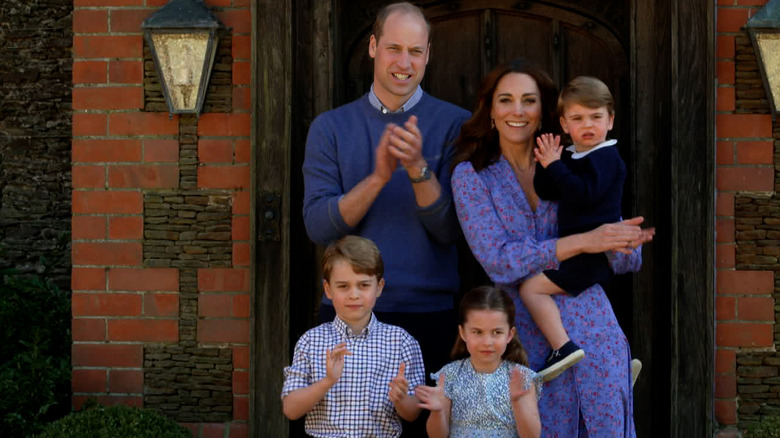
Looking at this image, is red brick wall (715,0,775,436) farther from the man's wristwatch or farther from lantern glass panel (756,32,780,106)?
the man's wristwatch

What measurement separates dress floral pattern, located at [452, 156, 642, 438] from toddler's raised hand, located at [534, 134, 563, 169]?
0.50 feet

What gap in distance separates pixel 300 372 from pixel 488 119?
108 centimetres

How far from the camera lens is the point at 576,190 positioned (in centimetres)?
315

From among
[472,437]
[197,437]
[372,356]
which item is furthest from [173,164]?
[472,437]

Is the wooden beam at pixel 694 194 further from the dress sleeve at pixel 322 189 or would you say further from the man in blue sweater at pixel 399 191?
the dress sleeve at pixel 322 189

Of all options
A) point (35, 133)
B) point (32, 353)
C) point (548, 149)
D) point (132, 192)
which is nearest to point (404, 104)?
point (548, 149)

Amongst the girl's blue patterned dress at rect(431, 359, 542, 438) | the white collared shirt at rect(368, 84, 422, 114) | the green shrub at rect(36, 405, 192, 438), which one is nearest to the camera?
the girl's blue patterned dress at rect(431, 359, 542, 438)

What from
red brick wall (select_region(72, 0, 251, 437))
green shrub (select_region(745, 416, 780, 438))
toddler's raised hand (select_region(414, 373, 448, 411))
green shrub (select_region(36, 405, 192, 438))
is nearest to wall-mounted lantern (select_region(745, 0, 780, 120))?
green shrub (select_region(745, 416, 780, 438))

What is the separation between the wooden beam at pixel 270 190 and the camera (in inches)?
166

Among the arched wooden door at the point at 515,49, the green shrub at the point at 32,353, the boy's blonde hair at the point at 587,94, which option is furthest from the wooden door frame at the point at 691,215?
the green shrub at the point at 32,353

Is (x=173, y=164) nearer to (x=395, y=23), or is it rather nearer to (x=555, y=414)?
(x=395, y=23)

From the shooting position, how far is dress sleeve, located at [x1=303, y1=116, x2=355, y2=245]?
339cm

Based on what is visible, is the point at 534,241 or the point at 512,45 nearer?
the point at 534,241

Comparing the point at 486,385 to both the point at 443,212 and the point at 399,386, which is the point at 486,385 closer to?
the point at 399,386
